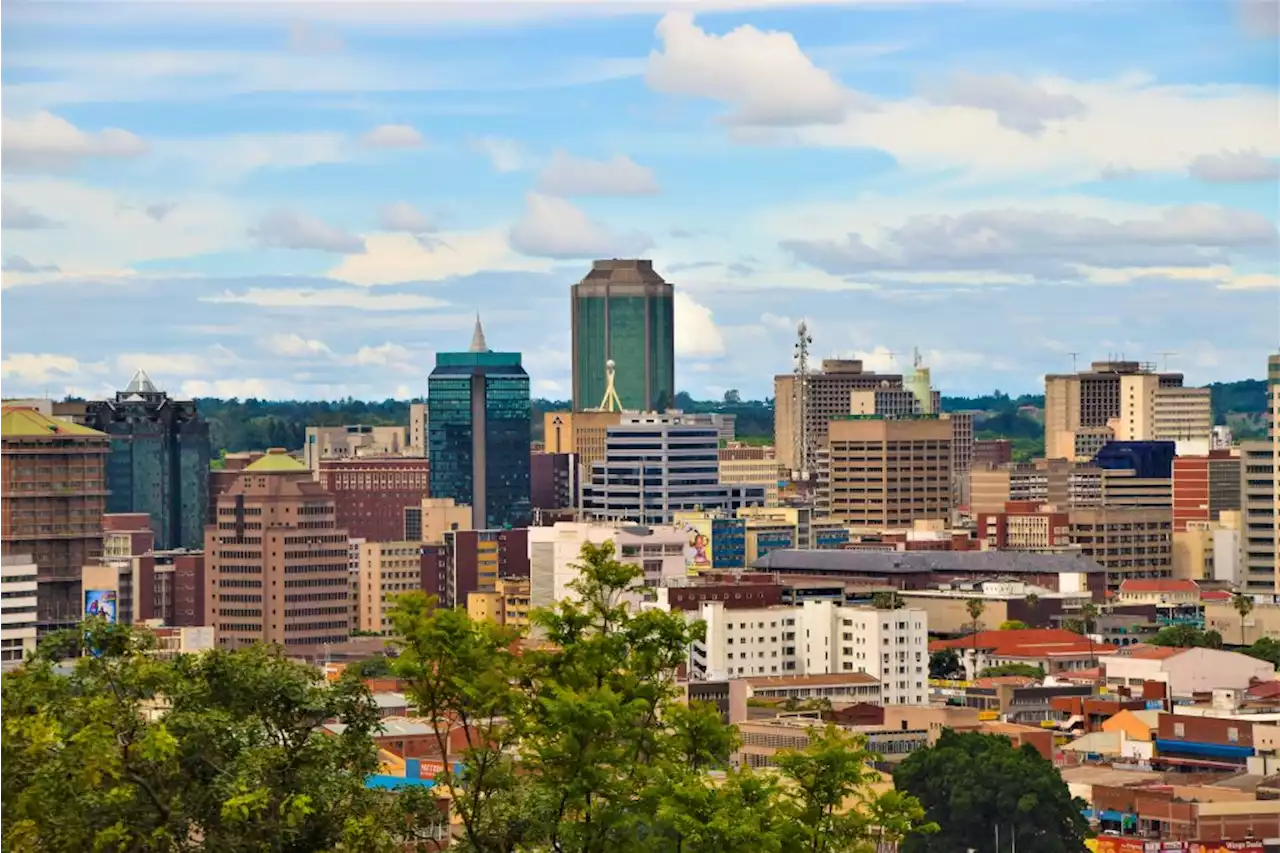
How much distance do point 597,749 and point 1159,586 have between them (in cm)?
13845

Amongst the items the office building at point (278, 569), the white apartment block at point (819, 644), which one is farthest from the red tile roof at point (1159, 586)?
the white apartment block at point (819, 644)

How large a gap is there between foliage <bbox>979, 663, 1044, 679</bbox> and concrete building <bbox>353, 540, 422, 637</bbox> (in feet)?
185

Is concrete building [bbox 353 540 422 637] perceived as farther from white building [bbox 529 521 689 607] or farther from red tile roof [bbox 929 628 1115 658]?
red tile roof [bbox 929 628 1115 658]

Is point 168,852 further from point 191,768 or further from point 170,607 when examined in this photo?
point 170,607

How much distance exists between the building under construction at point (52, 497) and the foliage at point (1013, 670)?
5052 centimetres

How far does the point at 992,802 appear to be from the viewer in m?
79.9

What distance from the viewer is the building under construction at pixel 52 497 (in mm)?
159000

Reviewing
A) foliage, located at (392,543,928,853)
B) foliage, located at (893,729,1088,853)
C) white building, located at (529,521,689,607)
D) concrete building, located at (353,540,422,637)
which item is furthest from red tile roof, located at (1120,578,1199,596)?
foliage, located at (392,543,928,853)

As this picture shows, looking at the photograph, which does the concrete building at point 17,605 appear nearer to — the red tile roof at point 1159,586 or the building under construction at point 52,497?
the building under construction at point 52,497

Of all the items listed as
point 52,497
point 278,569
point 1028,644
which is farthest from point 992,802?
point 52,497

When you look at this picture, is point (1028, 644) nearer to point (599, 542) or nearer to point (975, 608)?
point (975, 608)

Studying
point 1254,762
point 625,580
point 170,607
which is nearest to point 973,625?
point 170,607

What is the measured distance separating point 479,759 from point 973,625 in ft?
377

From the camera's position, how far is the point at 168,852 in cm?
3466
